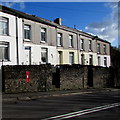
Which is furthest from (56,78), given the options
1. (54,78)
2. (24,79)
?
(24,79)

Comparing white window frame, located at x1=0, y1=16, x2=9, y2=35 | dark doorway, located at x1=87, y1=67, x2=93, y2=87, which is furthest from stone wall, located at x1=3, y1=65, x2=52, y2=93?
dark doorway, located at x1=87, y1=67, x2=93, y2=87

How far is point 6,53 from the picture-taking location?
60.7 feet

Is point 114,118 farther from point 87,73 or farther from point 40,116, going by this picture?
point 87,73

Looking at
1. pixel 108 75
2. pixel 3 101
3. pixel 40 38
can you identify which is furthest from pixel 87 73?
pixel 3 101

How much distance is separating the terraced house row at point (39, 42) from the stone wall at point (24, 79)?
75.0 inches

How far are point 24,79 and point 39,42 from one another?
7.93m

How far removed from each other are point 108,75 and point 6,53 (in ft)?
41.6

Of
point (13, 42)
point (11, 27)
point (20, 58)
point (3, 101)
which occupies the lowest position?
point (3, 101)

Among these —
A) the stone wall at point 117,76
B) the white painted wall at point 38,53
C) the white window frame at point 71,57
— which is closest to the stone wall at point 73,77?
the white painted wall at point 38,53

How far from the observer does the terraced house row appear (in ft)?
60.6

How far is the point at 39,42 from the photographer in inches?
864

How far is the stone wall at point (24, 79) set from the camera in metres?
14.4

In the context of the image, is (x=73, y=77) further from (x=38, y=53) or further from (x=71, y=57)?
(x=71, y=57)

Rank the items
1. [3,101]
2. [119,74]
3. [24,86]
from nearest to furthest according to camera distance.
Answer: [3,101] → [24,86] → [119,74]
